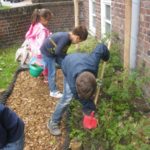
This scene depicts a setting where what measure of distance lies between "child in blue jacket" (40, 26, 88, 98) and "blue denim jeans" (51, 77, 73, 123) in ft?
2.39

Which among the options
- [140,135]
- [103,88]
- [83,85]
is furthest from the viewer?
[103,88]

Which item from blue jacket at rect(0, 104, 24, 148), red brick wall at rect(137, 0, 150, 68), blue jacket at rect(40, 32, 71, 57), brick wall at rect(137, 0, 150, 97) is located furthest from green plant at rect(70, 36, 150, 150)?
blue jacket at rect(0, 104, 24, 148)

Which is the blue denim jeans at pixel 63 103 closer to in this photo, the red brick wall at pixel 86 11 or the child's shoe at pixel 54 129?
the child's shoe at pixel 54 129

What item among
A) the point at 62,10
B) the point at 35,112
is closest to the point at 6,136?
the point at 35,112

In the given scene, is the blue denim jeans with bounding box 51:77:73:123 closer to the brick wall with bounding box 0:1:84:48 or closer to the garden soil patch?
the garden soil patch

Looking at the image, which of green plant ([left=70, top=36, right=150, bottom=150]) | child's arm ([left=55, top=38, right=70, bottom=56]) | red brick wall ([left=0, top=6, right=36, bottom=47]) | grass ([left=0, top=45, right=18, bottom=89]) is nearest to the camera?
green plant ([left=70, top=36, right=150, bottom=150])

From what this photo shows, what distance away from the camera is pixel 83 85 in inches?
110

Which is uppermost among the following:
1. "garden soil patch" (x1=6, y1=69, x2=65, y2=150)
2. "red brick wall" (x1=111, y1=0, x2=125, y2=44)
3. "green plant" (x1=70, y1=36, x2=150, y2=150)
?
"red brick wall" (x1=111, y1=0, x2=125, y2=44)

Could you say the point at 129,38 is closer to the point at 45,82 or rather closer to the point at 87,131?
the point at 87,131

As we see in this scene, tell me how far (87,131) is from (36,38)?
7.25 ft

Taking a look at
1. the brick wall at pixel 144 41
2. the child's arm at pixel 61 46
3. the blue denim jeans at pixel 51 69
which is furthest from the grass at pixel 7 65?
the brick wall at pixel 144 41

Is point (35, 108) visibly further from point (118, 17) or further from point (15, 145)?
point (15, 145)

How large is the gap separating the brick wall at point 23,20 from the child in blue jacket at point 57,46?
12.2ft

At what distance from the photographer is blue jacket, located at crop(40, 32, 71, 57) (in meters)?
4.27
